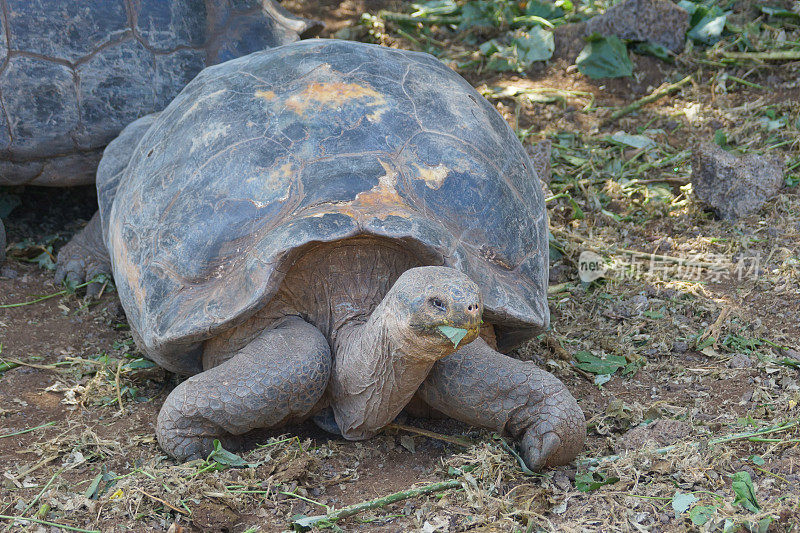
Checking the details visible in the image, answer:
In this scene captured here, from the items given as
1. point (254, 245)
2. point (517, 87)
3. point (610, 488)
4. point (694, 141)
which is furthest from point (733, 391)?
point (517, 87)

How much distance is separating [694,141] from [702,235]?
2.94 feet

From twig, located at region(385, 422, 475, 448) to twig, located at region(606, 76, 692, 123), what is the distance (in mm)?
2923

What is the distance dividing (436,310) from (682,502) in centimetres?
88

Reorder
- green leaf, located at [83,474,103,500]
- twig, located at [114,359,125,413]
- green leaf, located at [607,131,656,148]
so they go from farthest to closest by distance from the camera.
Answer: green leaf, located at [607,131,656,148]
twig, located at [114,359,125,413]
green leaf, located at [83,474,103,500]

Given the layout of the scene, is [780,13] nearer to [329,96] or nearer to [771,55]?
[771,55]

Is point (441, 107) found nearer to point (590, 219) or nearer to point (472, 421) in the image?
point (472, 421)

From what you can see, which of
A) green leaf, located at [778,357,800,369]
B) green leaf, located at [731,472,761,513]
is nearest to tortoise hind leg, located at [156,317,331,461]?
green leaf, located at [731,472,761,513]

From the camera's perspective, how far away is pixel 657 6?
5.71 m

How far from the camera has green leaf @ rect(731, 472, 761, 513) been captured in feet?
7.99

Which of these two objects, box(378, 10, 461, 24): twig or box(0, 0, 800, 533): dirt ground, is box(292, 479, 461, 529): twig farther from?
box(378, 10, 461, 24): twig

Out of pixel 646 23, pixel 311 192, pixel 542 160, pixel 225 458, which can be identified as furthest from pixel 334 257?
pixel 646 23

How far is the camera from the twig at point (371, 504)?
2.51 meters

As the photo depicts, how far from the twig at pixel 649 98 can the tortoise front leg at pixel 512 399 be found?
2.90 metres

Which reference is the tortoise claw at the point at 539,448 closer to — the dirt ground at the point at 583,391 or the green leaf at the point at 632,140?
the dirt ground at the point at 583,391
